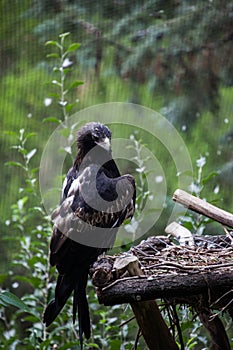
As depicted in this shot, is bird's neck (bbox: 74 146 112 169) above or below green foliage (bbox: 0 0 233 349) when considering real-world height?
below

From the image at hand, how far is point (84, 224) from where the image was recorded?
1878 millimetres

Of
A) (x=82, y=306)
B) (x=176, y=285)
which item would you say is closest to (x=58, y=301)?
(x=82, y=306)

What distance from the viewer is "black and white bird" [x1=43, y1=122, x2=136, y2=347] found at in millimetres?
1835

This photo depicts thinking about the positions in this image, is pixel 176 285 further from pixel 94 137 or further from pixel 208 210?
pixel 94 137

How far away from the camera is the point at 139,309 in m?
1.46

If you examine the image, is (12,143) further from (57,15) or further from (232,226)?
(232,226)

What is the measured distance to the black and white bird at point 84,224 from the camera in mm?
1835

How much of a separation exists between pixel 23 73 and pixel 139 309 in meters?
1.61

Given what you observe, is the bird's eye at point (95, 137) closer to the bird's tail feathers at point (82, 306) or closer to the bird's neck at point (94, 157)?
the bird's neck at point (94, 157)

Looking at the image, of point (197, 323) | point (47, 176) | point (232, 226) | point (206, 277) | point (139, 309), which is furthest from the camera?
point (47, 176)

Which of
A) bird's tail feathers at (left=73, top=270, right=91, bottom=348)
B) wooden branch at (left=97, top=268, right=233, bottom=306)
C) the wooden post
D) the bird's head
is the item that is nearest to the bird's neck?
the bird's head

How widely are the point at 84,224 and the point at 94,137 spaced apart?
288 mm

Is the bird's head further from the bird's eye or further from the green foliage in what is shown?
the green foliage

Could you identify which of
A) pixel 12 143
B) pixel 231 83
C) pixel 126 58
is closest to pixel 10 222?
pixel 12 143
